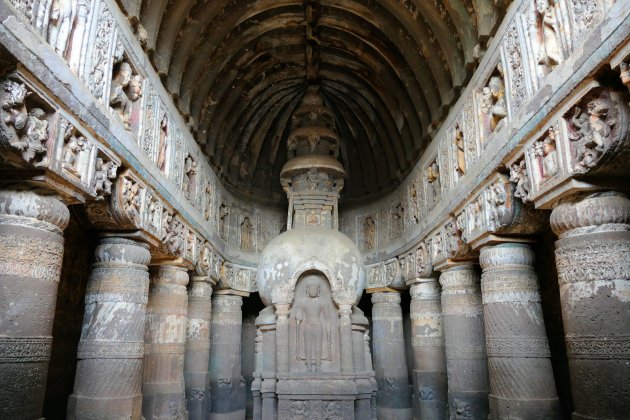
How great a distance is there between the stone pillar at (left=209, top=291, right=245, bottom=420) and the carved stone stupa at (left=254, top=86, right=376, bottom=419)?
2.34 m

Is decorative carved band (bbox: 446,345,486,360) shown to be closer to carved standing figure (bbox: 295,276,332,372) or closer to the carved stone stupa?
the carved stone stupa

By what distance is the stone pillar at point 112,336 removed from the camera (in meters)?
6.64

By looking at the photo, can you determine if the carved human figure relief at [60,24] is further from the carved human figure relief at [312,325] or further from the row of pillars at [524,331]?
the carved human figure relief at [312,325]

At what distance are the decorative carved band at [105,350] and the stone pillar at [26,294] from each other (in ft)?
5.80

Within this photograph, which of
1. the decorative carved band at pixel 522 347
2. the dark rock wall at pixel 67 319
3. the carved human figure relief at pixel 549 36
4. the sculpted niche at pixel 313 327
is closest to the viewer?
the carved human figure relief at pixel 549 36

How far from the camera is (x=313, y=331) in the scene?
1062 cm

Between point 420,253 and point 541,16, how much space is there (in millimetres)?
6212

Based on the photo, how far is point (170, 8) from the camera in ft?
29.9

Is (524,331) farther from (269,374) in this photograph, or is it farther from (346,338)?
(269,374)

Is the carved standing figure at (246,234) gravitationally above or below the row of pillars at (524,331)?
above

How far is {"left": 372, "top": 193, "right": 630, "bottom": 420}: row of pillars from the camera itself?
4969 millimetres

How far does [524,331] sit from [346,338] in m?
4.10

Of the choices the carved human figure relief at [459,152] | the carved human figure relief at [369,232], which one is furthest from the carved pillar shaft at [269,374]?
the carved human figure relief at [369,232]

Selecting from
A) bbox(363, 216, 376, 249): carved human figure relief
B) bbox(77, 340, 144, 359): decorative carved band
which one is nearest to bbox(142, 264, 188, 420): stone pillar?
bbox(77, 340, 144, 359): decorative carved band
